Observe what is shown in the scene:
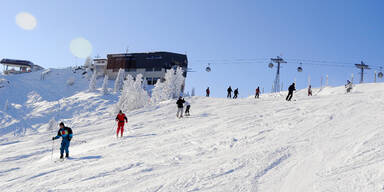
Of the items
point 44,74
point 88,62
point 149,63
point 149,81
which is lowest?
point 149,81

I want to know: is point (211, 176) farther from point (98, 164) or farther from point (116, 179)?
point (98, 164)

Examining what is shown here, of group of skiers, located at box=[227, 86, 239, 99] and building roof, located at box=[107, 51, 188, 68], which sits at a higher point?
building roof, located at box=[107, 51, 188, 68]

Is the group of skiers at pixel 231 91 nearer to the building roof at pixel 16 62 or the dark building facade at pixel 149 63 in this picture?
the dark building facade at pixel 149 63

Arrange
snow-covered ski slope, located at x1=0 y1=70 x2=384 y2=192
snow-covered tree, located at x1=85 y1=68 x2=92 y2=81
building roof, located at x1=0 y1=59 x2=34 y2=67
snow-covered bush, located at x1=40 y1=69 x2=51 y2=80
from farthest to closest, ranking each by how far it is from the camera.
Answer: building roof, located at x1=0 y1=59 x2=34 y2=67
snow-covered tree, located at x1=85 y1=68 x2=92 y2=81
snow-covered bush, located at x1=40 y1=69 x2=51 y2=80
snow-covered ski slope, located at x1=0 y1=70 x2=384 y2=192

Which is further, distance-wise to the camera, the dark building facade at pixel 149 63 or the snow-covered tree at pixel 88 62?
the snow-covered tree at pixel 88 62

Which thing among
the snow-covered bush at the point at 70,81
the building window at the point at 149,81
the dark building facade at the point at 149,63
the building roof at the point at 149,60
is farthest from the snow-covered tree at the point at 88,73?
the building window at the point at 149,81

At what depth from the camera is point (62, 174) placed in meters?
9.69

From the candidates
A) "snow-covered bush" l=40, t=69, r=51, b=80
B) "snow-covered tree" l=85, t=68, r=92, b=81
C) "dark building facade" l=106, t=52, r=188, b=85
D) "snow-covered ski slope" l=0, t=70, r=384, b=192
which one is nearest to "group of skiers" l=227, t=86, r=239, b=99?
"snow-covered ski slope" l=0, t=70, r=384, b=192

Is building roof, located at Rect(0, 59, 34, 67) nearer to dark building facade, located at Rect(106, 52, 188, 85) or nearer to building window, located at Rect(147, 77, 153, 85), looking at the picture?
dark building facade, located at Rect(106, 52, 188, 85)

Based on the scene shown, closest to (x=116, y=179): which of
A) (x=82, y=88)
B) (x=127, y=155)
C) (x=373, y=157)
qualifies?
(x=127, y=155)

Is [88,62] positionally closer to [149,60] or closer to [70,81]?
[70,81]

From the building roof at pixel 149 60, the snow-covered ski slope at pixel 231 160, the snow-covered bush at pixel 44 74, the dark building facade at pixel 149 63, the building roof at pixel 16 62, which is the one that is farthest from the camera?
the building roof at pixel 16 62

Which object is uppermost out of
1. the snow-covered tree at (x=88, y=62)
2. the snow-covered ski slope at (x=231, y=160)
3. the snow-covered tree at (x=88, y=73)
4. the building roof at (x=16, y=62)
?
the snow-covered tree at (x=88, y=62)

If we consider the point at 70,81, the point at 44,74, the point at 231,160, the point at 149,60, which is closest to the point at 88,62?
the point at 44,74
